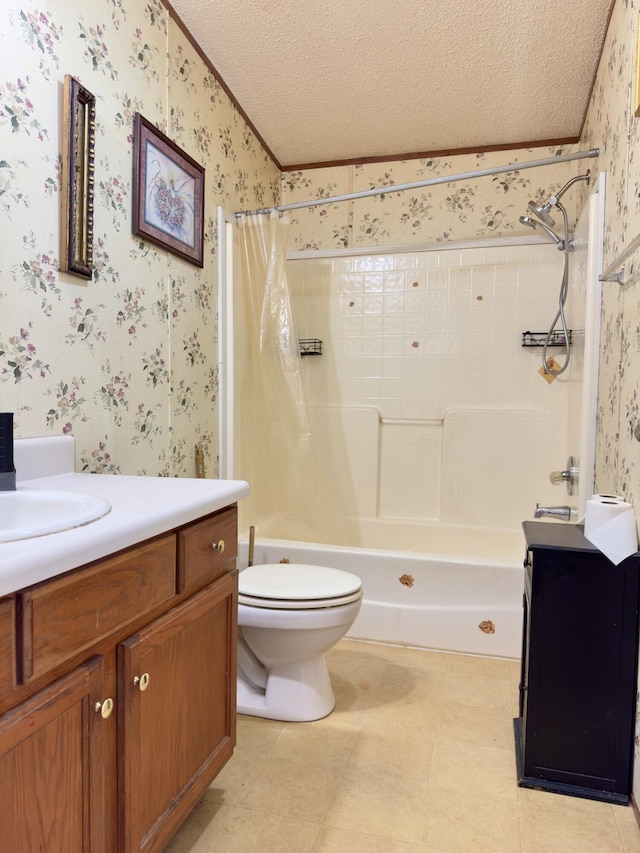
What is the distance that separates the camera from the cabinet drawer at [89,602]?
715 millimetres

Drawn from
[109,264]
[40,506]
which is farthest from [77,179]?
[40,506]

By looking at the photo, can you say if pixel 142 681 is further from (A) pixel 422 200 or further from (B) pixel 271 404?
(A) pixel 422 200

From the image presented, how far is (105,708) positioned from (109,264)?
1222mm

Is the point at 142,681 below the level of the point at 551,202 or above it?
below

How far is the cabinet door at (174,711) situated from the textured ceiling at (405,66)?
191cm

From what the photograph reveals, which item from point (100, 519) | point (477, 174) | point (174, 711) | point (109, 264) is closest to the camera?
point (100, 519)

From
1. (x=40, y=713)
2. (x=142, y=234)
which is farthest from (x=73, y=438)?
(x=40, y=713)

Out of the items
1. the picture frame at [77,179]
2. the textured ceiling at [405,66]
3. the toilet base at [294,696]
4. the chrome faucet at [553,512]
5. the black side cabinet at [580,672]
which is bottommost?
the toilet base at [294,696]

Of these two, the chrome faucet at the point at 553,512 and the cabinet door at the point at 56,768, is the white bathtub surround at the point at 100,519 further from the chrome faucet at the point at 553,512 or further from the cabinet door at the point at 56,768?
the chrome faucet at the point at 553,512

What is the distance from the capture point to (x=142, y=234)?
1.76 meters

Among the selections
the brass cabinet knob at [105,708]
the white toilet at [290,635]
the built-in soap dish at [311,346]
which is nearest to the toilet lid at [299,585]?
the white toilet at [290,635]

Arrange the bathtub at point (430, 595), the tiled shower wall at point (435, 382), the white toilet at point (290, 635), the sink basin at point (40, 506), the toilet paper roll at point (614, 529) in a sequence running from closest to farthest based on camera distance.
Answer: the sink basin at point (40, 506) → the toilet paper roll at point (614, 529) → the white toilet at point (290, 635) → the bathtub at point (430, 595) → the tiled shower wall at point (435, 382)

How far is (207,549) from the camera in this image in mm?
1163

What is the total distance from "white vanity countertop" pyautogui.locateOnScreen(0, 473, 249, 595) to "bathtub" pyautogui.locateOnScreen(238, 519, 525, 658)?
3.71 ft
